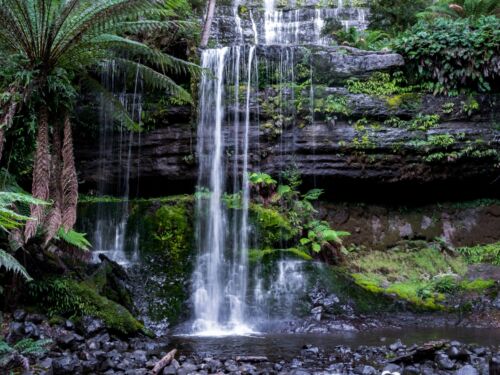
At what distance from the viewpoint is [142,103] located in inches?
445

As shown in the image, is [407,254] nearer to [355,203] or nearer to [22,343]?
[355,203]

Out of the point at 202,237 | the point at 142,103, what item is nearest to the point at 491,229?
the point at 202,237

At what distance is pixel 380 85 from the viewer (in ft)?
36.9

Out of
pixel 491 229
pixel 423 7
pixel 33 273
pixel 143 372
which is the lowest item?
pixel 143 372

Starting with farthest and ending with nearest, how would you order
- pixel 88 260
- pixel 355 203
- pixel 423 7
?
pixel 423 7 < pixel 355 203 < pixel 88 260

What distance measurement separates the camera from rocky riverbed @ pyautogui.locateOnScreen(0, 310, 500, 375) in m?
4.88

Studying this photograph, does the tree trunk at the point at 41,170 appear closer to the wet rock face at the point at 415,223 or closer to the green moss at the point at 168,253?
the green moss at the point at 168,253

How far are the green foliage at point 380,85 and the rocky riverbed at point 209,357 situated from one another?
6616 mm

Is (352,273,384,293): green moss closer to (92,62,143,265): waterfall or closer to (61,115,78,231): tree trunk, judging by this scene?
(61,115,78,231): tree trunk

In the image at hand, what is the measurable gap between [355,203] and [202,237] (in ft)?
14.5

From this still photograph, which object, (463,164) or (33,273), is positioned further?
(463,164)

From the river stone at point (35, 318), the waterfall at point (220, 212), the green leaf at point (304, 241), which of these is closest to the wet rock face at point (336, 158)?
the waterfall at point (220, 212)

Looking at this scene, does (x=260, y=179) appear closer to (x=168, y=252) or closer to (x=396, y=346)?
(x=168, y=252)

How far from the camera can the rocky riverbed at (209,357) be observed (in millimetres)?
4875
